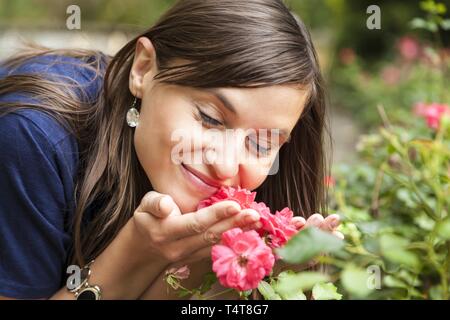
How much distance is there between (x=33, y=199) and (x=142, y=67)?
39 centimetres

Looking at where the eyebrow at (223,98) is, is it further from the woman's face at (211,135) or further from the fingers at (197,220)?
the fingers at (197,220)

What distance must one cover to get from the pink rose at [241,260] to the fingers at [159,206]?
0.19m

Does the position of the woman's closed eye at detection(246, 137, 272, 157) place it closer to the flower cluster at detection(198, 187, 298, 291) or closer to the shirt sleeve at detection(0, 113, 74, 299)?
the flower cluster at detection(198, 187, 298, 291)

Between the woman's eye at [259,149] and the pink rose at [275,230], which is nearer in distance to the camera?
the pink rose at [275,230]

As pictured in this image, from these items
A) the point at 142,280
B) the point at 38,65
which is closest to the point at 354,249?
the point at 142,280

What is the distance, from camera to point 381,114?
199 centimetres

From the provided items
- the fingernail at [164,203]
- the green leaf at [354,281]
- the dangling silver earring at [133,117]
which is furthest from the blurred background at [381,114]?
the dangling silver earring at [133,117]

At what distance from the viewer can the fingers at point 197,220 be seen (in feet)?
3.85

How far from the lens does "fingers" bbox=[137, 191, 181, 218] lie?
4.16 feet

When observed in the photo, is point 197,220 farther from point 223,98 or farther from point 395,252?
point 395,252

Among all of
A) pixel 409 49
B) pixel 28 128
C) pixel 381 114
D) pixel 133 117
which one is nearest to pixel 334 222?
pixel 133 117

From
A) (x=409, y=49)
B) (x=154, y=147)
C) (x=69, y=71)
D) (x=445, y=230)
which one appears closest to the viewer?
(x=445, y=230)

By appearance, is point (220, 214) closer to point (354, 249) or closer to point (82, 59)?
point (354, 249)

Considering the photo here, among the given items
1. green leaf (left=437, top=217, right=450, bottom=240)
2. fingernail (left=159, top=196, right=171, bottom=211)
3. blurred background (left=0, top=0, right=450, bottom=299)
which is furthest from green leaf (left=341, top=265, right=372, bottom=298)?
fingernail (left=159, top=196, right=171, bottom=211)
